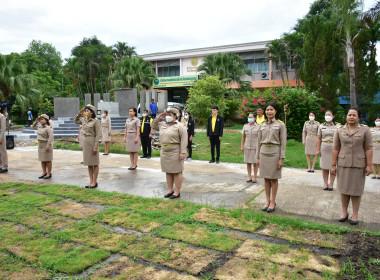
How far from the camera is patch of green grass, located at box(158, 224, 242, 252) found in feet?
12.1

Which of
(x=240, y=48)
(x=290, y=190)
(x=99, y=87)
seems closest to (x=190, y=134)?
(x=290, y=190)

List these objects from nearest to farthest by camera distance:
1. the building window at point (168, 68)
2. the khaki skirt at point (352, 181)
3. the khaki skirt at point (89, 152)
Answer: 1. the khaki skirt at point (352, 181)
2. the khaki skirt at point (89, 152)
3. the building window at point (168, 68)

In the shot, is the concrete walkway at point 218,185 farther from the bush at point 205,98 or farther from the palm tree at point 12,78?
the palm tree at point 12,78

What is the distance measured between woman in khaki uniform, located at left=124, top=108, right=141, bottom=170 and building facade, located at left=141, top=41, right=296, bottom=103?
26.4m

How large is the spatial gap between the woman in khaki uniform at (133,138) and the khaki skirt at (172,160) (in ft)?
11.4

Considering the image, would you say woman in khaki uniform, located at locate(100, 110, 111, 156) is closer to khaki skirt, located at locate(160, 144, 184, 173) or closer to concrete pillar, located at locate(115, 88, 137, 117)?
khaki skirt, located at locate(160, 144, 184, 173)

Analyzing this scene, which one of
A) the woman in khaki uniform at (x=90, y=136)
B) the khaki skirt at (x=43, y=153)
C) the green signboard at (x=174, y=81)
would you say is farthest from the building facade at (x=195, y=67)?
the woman in khaki uniform at (x=90, y=136)

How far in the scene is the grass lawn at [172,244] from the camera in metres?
3.12

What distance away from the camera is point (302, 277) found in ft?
9.82

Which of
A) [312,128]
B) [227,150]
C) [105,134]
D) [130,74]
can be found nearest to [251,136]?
[312,128]

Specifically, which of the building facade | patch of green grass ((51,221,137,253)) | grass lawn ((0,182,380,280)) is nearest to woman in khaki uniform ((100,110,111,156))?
grass lawn ((0,182,380,280))

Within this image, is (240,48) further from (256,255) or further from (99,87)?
(256,255)

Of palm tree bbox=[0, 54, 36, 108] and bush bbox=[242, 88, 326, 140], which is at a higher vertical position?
palm tree bbox=[0, 54, 36, 108]

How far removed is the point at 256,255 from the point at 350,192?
75.0 inches
